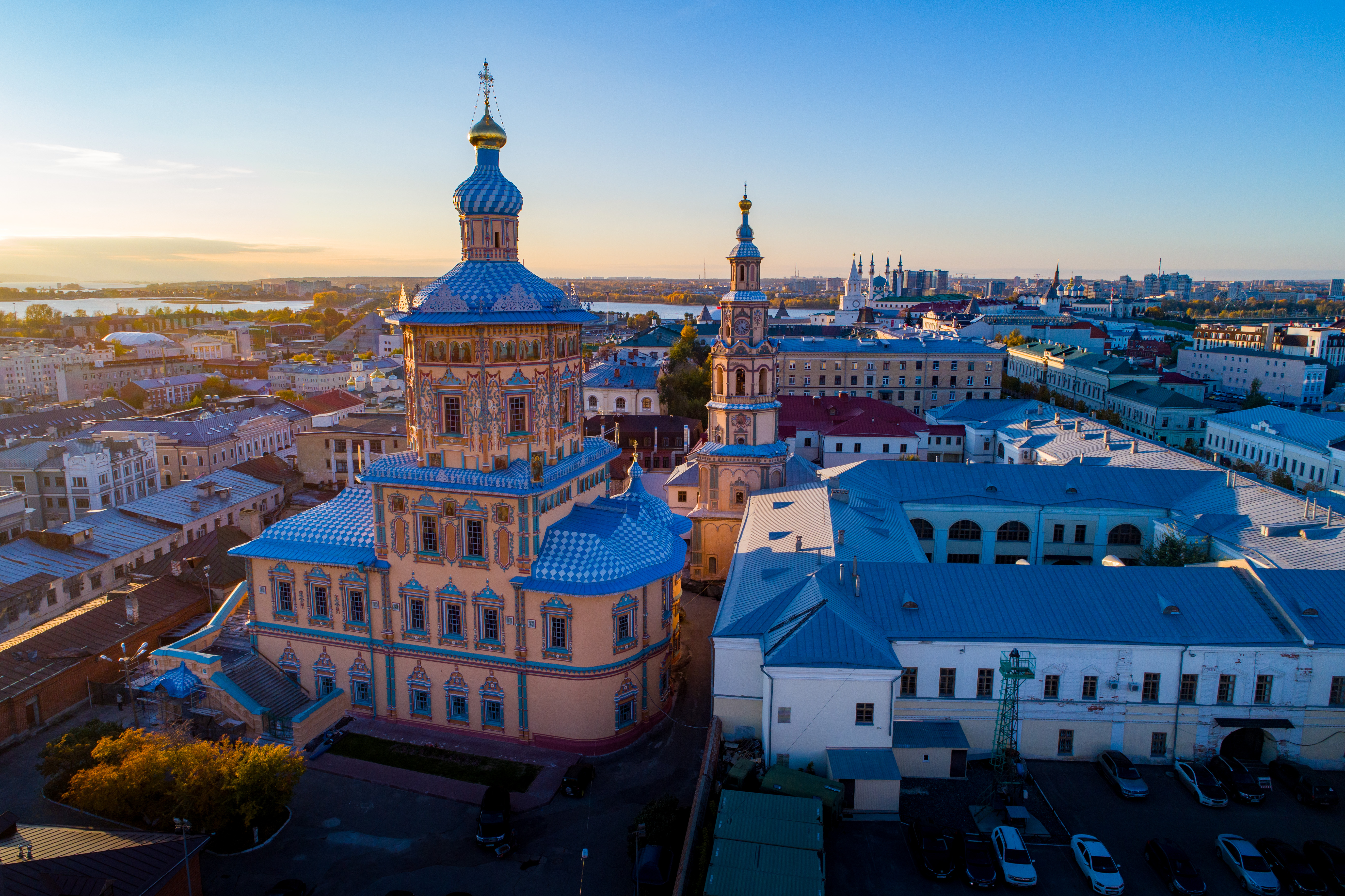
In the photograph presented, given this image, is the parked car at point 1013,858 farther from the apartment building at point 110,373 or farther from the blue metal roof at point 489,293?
the apartment building at point 110,373

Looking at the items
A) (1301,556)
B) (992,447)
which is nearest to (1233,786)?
(1301,556)

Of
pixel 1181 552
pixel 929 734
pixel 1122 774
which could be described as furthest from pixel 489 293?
pixel 1181 552

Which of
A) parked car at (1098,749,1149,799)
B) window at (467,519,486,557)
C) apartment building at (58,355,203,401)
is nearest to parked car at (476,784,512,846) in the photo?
window at (467,519,486,557)

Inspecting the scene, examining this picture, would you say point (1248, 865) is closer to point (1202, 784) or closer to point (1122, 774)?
point (1202, 784)

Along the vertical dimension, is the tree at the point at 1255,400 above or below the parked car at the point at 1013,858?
above

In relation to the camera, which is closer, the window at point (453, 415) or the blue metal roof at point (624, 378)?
the window at point (453, 415)

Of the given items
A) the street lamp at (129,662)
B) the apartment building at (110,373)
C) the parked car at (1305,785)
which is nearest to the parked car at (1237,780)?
the parked car at (1305,785)
